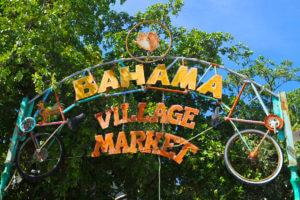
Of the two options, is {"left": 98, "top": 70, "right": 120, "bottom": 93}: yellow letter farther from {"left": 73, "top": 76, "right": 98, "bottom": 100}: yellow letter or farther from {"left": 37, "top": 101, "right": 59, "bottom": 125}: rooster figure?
{"left": 37, "top": 101, "right": 59, "bottom": 125}: rooster figure

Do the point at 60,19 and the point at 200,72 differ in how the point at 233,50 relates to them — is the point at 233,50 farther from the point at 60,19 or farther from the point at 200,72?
the point at 60,19

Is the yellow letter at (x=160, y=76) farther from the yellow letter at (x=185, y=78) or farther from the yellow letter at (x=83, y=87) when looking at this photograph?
the yellow letter at (x=83, y=87)

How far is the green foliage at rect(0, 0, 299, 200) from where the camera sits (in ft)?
34.0

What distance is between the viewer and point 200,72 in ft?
49.2

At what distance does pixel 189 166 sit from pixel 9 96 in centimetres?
636

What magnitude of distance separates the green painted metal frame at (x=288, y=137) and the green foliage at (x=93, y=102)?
3976 millimetres

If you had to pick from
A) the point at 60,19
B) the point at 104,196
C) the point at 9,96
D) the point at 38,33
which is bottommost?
the point at 104,196

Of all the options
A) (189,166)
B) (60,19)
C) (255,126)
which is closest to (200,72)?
(255,126)

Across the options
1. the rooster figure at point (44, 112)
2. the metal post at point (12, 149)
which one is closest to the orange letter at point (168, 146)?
the rooster figure at point (44, 112)

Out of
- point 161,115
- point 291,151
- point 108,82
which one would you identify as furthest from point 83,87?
point 291,151

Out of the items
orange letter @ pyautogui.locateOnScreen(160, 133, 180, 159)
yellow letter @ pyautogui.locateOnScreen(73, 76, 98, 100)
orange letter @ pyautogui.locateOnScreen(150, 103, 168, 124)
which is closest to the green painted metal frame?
orange letter @ pyautogui.locateOnScreen(160, 133, 180, 159)

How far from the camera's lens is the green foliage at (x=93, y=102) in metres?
10.4

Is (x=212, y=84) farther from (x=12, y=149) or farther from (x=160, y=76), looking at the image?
(x=12, y=149)

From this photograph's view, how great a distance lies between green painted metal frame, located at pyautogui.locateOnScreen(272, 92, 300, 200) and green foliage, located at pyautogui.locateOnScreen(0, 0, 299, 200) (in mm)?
3976
